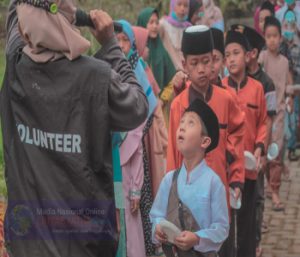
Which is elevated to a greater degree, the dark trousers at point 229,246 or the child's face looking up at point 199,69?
the child's face looking up at point 199,69

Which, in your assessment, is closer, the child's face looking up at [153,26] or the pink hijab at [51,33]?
the pink hijab at [51,33]

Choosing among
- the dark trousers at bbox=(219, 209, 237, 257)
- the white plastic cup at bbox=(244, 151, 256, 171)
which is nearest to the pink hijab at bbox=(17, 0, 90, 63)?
the dark trousers at bbox=(219, 209, 237, 257)

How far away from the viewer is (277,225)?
8.38 meters

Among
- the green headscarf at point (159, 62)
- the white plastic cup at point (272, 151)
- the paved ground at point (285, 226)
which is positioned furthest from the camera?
the green headscarf at point (159, 62)

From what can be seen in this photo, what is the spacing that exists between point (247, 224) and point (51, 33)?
3506 mm

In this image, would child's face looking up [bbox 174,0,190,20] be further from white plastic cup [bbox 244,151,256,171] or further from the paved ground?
white plastic cup [bbox 244,151,256,171]

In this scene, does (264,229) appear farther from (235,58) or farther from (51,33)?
(51,33)

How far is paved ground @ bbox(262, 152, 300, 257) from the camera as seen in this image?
298 inches

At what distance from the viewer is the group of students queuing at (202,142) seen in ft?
15.8

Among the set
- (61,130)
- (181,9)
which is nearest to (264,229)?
(181,9)

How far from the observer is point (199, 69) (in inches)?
216

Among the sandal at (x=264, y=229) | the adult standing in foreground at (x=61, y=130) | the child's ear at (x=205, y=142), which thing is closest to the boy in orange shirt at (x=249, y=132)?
the sandal at (x=264, y=229)

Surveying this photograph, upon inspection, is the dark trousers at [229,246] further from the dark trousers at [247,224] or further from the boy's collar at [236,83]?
the boy's collar at [236,83]

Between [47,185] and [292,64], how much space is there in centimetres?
766
